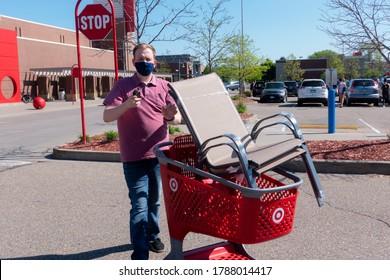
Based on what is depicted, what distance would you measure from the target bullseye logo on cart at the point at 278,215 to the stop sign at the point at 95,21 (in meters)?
8.69

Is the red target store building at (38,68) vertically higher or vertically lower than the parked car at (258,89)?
higher

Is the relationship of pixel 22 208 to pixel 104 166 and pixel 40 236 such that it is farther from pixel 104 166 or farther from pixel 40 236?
pixel 104 166

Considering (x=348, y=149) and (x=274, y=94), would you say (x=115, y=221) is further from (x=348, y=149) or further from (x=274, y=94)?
(x=274, y=94)

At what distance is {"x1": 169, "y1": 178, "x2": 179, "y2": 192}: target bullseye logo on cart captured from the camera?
120 inches

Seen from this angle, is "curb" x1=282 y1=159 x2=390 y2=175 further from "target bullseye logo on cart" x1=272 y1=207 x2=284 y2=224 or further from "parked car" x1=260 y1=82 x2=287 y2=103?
"parked car" x1=260 y1=82 x2=287 y2=103

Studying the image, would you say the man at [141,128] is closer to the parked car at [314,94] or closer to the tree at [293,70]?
the parked car at [314,94]

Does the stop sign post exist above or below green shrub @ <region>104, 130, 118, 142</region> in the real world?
above

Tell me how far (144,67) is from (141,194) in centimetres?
102

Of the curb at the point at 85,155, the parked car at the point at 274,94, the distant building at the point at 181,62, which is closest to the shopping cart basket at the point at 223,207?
the curb at the point at 85,155

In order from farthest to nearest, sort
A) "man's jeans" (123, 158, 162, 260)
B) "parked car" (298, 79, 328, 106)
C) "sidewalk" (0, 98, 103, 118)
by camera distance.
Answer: "sidewalk" (0, 98, 103, 118), "parked car" (298, 79, 328, 106), "man's jeans" (123, 158, 162, 260)

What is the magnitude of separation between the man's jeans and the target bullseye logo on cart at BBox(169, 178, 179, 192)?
65 cm

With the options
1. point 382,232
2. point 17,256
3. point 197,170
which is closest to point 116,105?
point 197,170

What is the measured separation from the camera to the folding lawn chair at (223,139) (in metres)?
2.76

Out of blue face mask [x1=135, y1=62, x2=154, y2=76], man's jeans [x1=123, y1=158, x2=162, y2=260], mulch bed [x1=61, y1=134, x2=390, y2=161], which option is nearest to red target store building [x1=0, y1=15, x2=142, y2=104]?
mulch bed [x1=61, y1=134, x2=390, y2=161]
